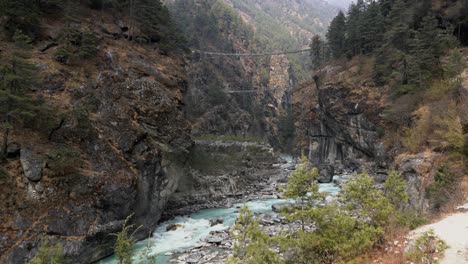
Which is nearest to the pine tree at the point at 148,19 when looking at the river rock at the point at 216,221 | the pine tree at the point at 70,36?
the pine tree at the point at 70,36

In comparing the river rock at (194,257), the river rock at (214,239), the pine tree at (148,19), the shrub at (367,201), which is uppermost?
the pine tree at (148,19)

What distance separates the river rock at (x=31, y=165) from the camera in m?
17.5

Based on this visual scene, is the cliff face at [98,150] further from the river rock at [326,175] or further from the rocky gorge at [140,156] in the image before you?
the river rock at [326,175]

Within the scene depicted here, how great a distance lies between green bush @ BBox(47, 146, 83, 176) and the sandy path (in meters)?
17.1

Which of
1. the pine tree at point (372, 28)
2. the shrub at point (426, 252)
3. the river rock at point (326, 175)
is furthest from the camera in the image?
the pine tree at point (372, 28)

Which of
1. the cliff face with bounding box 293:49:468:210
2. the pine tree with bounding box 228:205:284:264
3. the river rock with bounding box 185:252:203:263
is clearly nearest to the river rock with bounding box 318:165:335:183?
the cliff face with bounding box 293:49:468:210

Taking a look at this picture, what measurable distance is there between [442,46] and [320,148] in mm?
34511

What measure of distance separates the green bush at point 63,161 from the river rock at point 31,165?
54 centimetres

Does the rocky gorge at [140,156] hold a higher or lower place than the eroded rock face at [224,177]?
higher

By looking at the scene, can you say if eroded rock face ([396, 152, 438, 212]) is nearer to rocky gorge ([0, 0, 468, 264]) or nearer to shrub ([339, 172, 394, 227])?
rocky gorge ([0, 0, 468, 264])

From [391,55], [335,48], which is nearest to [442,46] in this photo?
[391,55]

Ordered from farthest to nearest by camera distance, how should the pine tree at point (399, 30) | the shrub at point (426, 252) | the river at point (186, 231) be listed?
the pine tree at point (399, 30) → the river at point (186, 231) → the shrub at point (426, 252)

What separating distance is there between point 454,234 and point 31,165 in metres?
19.4

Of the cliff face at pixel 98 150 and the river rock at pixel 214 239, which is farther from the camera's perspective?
the river rock at pixel 214 239
